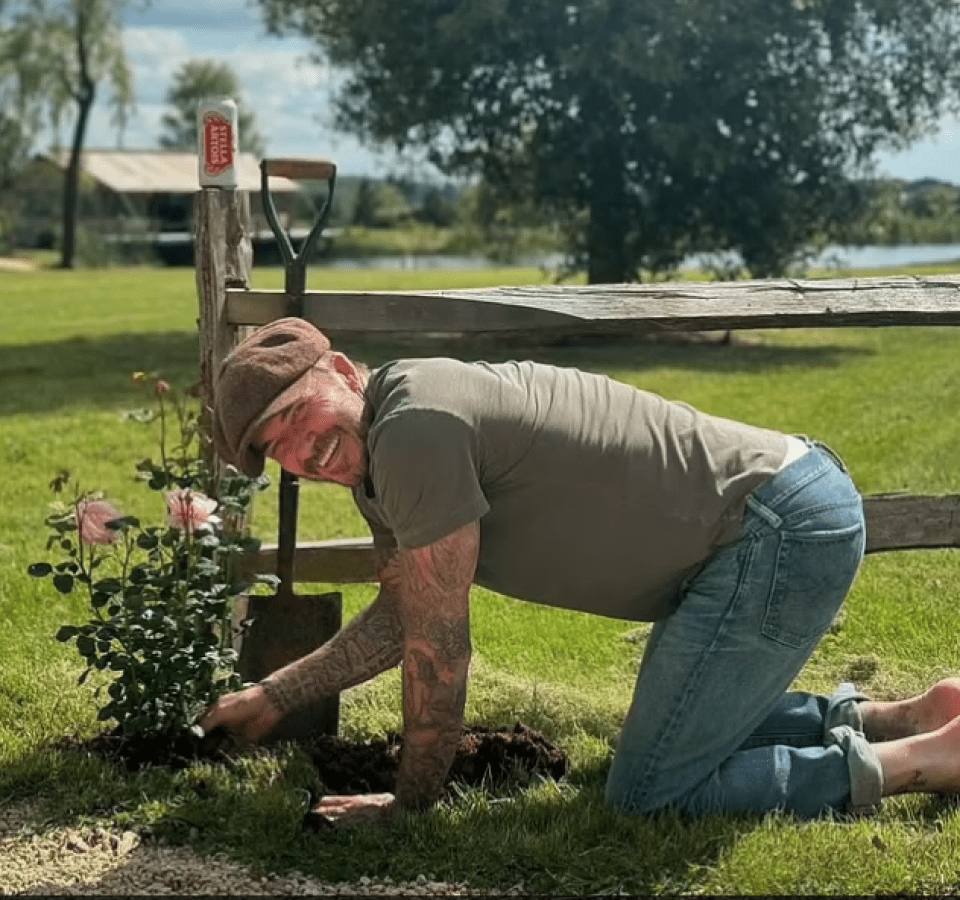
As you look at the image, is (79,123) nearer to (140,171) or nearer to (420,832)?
(140,171)

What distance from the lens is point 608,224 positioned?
55.5 ft

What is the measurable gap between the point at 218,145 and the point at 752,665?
2.07 m

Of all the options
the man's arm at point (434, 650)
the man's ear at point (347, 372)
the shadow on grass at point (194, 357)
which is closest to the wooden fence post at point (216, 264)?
the man's ear at point (347, 372)

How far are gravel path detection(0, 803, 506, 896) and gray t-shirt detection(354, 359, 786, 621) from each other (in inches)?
30.4

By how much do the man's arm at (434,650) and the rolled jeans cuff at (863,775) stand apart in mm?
989

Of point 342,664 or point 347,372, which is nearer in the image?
point 347,372

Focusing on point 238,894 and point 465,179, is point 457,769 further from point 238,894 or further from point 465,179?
point 465,179

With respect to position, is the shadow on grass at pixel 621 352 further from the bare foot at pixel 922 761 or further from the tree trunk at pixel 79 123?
the tree trunk at pixel 79 123

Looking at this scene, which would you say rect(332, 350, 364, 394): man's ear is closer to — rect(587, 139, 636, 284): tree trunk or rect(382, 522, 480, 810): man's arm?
rect(382, 522, 480, 810): man's arm

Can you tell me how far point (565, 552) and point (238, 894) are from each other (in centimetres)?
106

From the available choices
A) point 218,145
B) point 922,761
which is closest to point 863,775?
point 922,761

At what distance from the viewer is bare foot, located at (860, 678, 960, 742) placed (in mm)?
3906

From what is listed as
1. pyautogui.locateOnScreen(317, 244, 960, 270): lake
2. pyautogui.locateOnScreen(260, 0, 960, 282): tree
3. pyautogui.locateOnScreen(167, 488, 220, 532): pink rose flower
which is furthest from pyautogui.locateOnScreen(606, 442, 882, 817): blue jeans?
pyautogui.locateOnScreen(317, 244, 960, 270): lake

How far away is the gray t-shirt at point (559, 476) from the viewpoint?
10.3 feet
